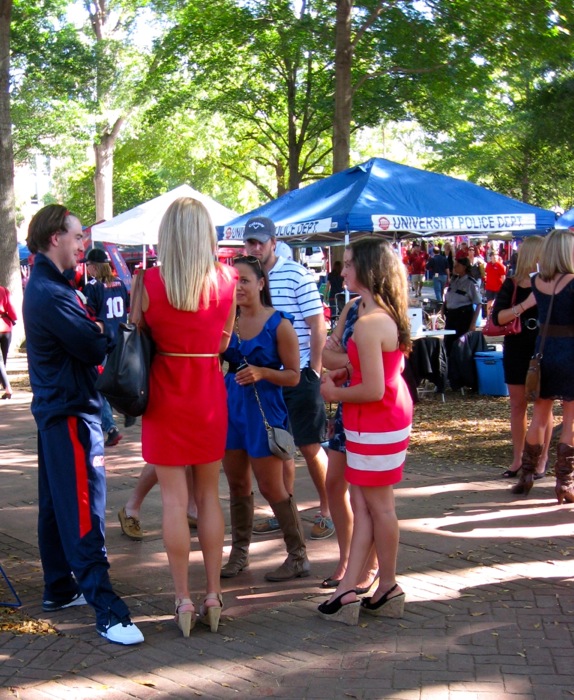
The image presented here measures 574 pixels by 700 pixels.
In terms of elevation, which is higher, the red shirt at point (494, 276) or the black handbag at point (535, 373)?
the red shirt at point (494, 276)

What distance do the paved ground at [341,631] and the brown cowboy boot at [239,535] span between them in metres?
0.10

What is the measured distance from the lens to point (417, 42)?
1627 centimetres

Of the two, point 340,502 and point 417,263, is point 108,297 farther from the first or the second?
point 417,263

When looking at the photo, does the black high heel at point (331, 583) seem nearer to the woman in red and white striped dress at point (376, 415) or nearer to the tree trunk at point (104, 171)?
the woman in red and white striped dress at point (376, 415)

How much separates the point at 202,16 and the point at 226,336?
64.4 ft

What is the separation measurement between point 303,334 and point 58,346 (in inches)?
79.6

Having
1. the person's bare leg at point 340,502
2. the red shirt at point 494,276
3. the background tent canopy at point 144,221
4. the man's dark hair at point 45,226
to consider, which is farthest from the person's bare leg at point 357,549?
the red shirt at point 494,276

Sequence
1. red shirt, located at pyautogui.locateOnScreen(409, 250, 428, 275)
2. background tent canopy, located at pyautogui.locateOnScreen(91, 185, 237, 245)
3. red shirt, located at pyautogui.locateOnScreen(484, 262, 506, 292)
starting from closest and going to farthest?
1. background tent canopy, located at pyautogui.locateOnScreen(91, 185, 237, 245)
2. red shirt, located at pyautogui.locateOnScreen(484, 262, 506, 292)
3. red shirt, located at pyautogui.locateOnScreen(409, 250, 428, 275)

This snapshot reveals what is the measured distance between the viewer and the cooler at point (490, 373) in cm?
1200

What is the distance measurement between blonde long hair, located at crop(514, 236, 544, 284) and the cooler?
17.0 feet

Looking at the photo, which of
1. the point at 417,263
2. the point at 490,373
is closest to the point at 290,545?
the point at 490,373

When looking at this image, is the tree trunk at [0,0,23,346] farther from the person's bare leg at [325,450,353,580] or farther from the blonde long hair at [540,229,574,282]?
the person's bare leg at [325,450,353,580]

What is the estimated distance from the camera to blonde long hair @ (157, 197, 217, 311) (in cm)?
405

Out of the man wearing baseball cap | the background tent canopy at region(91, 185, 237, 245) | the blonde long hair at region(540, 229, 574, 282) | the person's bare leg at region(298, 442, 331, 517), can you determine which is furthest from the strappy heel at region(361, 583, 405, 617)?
the background tent canopy at region(91, 185, 237, 245)
